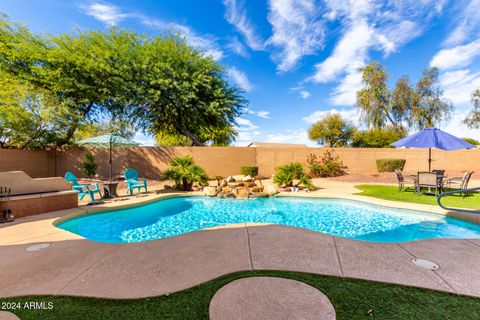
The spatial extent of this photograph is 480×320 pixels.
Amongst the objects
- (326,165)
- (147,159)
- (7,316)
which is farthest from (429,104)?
(7,316)

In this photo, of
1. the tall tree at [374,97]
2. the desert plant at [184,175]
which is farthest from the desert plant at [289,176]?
the tall tree at [374,97]

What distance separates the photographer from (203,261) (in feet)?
9.84

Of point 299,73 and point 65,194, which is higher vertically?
point 299,73

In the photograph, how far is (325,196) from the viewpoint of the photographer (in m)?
8.71

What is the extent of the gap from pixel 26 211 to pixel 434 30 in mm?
21896

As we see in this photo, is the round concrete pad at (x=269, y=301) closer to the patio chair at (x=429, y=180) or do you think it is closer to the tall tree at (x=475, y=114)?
the patio chair at (x=429, y=180)

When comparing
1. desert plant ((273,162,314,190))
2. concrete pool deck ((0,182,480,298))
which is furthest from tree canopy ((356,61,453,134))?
concrete pool deck ((0,182,480,298))

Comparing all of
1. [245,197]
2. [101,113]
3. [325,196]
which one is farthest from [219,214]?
[101,113]

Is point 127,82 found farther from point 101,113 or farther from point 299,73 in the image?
point 299,73

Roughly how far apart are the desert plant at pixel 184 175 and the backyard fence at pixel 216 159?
12.2ft

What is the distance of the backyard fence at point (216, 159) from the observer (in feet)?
44.2

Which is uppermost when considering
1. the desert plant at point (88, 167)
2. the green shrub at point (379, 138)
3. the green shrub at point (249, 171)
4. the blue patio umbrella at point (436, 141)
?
the green shrub at point (379, 138)

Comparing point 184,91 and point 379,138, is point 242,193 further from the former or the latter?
point 379,138

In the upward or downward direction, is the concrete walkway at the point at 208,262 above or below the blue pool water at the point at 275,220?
above
